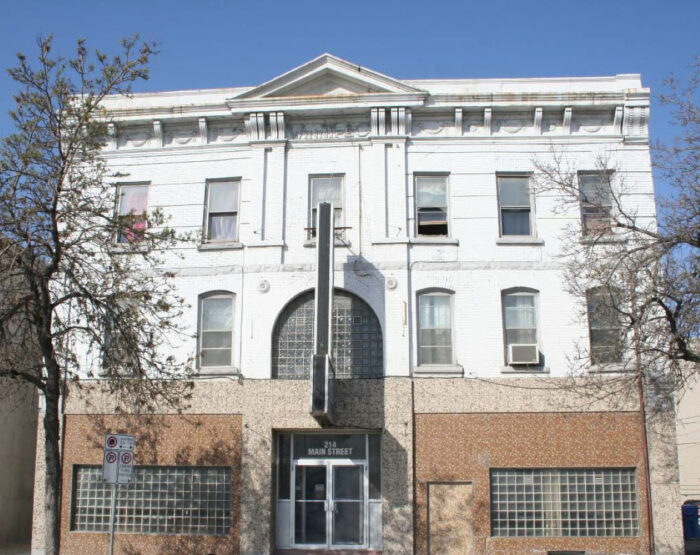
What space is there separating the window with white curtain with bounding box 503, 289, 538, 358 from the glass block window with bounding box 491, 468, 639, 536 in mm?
3088

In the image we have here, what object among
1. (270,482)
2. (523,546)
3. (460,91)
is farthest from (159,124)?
(523,546)

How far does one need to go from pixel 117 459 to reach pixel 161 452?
4.72 m

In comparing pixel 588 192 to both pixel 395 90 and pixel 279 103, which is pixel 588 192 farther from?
pixel 279 103

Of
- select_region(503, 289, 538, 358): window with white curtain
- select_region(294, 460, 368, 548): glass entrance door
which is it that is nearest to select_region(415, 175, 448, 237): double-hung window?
select_region(503, 289, 538, 358): window with white curtain

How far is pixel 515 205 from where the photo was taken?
19500 millimetres

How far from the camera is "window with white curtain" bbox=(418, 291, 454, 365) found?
61.2ft

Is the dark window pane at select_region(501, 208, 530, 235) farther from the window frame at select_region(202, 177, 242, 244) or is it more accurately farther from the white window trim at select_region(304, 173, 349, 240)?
the window frame at select_region(202, 177, 242, 244)

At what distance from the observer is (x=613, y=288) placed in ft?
50.6

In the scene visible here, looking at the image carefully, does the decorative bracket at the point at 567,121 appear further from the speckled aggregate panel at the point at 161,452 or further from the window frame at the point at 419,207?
the speckled aggregate panel at the point at 161,452

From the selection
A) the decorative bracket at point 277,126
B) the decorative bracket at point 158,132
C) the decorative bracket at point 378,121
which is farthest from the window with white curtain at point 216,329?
the decorative bracket at point 378,121

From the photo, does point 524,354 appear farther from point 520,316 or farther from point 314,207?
point 314,207

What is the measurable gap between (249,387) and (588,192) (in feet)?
32.0

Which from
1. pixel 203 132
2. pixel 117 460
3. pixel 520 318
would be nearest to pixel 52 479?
pixel 117 460

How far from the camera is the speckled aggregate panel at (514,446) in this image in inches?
699
